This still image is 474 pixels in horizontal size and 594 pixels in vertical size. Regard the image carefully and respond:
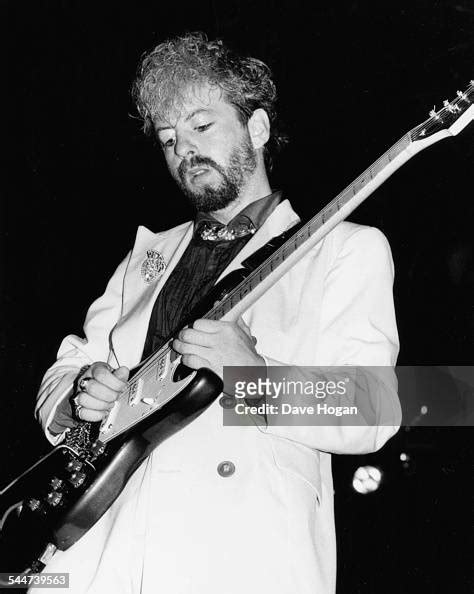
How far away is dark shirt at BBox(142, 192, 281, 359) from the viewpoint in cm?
166

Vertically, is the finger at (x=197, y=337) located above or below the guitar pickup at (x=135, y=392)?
above

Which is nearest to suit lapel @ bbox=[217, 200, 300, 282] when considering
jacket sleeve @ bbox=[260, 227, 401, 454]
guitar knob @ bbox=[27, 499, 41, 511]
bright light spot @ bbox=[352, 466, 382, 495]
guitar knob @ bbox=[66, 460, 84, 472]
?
jacket sleeve @ bbox=[260, 227, 401, 454]

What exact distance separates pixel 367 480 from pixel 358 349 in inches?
75.8

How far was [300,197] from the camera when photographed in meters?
2.88

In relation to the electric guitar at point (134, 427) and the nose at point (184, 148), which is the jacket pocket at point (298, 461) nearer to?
the electric guitar at point (134, 427)

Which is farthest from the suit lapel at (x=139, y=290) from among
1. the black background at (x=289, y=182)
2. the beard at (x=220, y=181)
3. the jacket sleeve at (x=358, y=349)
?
the black background at (x=289, y=182)

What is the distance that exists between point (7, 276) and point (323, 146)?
5.28ft

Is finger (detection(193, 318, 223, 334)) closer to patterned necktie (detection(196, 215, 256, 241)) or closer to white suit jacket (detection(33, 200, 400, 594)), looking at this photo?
Answer: white suit jacket (detection(33, 200, 400, 594))

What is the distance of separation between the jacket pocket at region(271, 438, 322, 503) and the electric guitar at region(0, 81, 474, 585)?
0.19 metres

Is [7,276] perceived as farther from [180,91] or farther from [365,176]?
[365,176]

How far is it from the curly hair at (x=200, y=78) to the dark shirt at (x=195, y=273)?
351mm

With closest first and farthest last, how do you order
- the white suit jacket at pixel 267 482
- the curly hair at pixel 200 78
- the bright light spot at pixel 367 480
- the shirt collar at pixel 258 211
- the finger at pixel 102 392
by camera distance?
the white suit jacket at pixel 267 482 → the finger at pixel 102 392 → the shirt collar at pixel 258 211 → the curly hair at pixel 200 78 → the bright light spot at pixel 367 480

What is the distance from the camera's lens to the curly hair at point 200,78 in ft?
6.41

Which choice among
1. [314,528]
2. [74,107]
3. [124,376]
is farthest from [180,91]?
[314,528]
